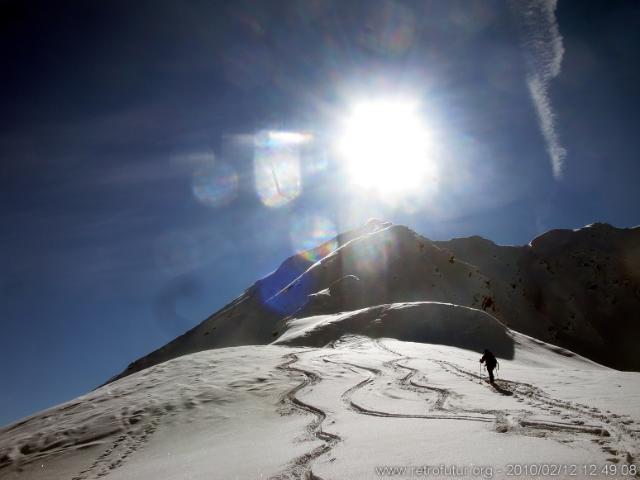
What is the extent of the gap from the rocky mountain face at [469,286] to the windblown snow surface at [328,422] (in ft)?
96.9

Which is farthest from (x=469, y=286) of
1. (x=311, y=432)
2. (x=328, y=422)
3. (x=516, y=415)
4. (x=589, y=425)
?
(x=589, y=425)

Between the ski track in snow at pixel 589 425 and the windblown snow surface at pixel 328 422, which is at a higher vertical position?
the ski track in snow at pixel 589 425

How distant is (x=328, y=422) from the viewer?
12359 millimetres

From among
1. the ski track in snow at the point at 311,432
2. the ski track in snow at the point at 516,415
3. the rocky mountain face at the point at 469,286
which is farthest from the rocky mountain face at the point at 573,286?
the ski track in snow at the point at 311,432

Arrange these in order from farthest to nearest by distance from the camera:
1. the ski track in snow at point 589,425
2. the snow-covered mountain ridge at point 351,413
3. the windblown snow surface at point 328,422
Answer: the snow-covered mountain ridge at point 351,413 → the windblown snow surface at point 328,422 → the ski track in snow at point 589,425

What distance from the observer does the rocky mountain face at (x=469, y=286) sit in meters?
72.0

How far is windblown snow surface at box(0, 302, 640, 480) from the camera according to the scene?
7.92m

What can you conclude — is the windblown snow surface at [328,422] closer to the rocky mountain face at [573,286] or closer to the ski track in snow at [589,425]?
the ski track in snow at [589,425]

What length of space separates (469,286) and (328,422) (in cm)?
7759

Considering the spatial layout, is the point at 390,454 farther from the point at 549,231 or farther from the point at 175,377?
the point at 549,231

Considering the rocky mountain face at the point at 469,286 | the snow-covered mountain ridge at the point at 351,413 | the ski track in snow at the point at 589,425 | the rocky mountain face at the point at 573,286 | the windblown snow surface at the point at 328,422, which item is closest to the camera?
the ski track in snow at the point at 589,425

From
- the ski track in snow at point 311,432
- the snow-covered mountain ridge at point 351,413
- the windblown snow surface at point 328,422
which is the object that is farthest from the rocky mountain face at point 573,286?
the ski track in snow at point 311,432

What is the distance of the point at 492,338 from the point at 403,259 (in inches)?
1807

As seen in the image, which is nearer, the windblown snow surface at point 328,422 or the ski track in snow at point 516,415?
the windblown snow surface at point 328,422
